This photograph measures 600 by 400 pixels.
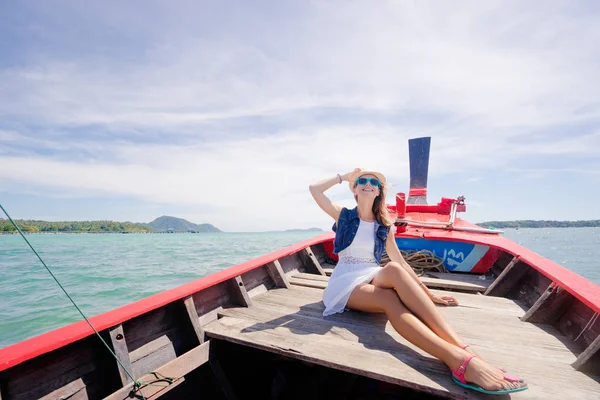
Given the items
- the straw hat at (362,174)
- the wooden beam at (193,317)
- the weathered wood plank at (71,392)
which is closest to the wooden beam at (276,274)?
the wooden beam at (193,317)

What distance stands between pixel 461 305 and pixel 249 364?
2242 millimetres

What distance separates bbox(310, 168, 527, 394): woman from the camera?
1615mm

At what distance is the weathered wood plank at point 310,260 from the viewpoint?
4246mm

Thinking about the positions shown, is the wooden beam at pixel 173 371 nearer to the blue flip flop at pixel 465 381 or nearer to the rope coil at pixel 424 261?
the blue flip flop at pixel 465 381

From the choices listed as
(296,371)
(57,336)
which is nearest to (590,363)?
(296,371)

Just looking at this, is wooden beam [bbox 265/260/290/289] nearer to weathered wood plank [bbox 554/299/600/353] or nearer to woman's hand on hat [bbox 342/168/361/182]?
woman's hand on hat [bbox 342/168/361/182]

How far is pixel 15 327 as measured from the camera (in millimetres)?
7016

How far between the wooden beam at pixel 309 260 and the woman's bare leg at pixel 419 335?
63.3 inches

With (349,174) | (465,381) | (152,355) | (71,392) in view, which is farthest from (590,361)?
(71,392)

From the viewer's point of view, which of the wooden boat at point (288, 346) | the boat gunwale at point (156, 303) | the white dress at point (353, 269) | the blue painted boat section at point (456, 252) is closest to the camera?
the boat gunwale at point (156, 303)

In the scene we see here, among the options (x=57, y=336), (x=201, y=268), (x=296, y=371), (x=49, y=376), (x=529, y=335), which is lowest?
(x=201, y=268)

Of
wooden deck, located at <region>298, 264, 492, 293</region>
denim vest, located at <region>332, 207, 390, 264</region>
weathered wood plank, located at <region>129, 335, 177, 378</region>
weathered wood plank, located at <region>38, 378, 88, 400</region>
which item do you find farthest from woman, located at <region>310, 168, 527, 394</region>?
weathered wood plank, located at <region>38, 378, 88, 400</region>

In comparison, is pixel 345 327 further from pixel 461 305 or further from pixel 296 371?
pixel 461 305

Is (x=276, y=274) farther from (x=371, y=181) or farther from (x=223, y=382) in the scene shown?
(x=371, y=181)
